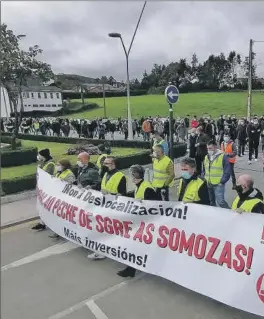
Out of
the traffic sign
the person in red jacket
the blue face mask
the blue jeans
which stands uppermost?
the traffic sign

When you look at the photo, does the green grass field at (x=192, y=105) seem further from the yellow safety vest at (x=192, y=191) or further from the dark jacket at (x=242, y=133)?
the yellow safety vest at (x=192, y=191)

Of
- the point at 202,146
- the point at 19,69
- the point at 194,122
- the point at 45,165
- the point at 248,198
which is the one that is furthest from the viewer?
the point at 19,69

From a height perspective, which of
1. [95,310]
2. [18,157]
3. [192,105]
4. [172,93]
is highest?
[172,93]

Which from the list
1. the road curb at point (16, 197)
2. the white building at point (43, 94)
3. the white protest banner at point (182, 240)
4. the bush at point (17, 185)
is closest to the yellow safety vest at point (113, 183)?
the white protest banner at point (182, 240)

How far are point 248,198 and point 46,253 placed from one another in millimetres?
3629

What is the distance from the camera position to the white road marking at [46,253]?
6.41m

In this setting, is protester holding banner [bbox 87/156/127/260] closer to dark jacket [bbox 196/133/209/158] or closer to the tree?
dark jacket [bbox 196/133/209/158]

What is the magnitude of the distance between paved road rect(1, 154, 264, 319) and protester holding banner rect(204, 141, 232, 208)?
2.84 metres

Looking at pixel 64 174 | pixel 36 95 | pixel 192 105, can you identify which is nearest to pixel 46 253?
pixel 64 174

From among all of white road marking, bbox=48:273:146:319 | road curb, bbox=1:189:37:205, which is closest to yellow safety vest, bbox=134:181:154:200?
white road marking, bbox=48:273:146:319

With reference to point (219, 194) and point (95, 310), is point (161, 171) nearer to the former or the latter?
point (219, 194)

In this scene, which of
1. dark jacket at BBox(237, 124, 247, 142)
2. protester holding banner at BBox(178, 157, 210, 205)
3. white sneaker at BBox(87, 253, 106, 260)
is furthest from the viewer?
dark jacket at BBox(237, 124, 247, 142)

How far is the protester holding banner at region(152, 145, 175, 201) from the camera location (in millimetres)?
7680

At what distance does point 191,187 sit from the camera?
18.7 feet
